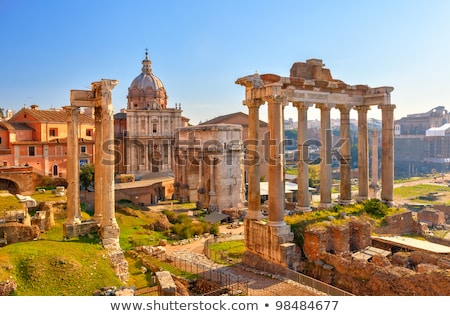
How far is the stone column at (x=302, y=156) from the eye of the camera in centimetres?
2008

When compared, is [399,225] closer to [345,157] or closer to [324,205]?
[324,205]

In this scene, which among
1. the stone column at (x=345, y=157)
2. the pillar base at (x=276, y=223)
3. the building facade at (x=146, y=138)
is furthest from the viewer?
the building facade at (x=146, y=138)

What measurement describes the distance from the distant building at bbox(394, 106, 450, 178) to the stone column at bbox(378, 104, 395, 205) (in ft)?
277

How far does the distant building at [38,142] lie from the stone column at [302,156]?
2748 cm

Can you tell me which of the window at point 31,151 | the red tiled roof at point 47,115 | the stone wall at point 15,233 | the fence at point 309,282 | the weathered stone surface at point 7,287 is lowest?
the fence at point 309,282

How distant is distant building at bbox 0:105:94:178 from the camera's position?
126ft

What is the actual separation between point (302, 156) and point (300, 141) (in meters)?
0.73

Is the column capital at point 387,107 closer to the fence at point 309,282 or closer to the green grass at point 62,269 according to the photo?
the fence at point 309,282

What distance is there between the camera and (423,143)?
10825cm

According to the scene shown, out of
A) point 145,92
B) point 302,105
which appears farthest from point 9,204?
point 145,92

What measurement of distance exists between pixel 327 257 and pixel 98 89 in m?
11.3

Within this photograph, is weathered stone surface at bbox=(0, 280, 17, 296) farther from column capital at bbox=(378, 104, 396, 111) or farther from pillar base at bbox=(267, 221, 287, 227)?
column capital at bbox=(378, 104, 396, 111)

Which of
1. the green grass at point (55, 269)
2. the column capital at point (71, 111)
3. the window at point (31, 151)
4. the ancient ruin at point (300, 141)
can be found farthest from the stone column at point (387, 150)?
the window at point (31, 151)

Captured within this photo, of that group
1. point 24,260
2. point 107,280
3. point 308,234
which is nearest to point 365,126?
point 308,234
